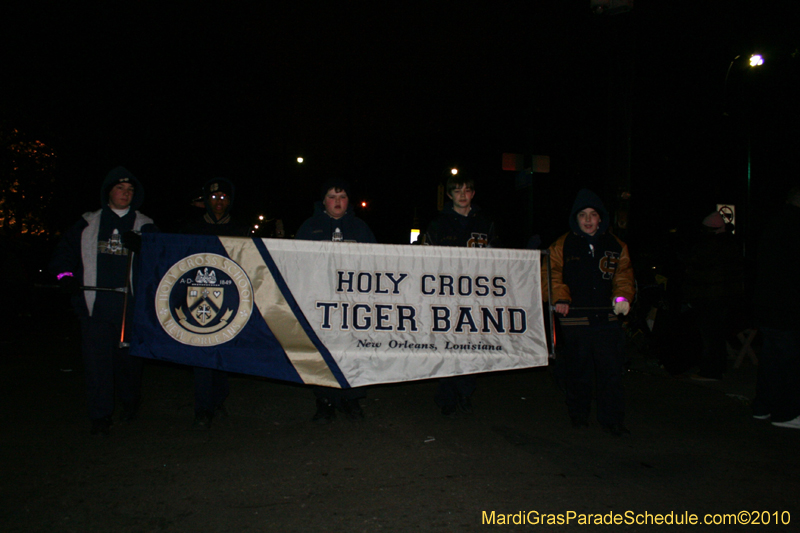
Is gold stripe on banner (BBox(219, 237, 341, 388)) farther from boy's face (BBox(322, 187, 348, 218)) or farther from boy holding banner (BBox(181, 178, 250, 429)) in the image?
boy's face (BBox(322, 187, 348, 218))

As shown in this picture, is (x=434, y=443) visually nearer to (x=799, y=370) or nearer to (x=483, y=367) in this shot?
(x=483, y=367)

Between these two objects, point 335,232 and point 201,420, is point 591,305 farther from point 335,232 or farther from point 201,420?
point 201,420

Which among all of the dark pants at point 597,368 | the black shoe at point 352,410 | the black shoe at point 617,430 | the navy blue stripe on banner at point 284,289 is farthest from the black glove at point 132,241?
the black shoe at point 617,430

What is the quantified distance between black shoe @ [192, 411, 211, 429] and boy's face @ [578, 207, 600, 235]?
11.0ft

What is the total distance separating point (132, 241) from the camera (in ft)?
14.2

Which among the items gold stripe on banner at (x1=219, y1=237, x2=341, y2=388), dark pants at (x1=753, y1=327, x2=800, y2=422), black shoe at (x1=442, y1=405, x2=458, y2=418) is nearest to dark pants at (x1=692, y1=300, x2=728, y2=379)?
dark pants at (x1=753, y1=327, x2=800, y2=422)

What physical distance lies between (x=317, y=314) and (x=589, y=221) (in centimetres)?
230

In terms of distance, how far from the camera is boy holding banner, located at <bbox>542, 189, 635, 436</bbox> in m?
4.38

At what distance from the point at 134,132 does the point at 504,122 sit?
2234 cm

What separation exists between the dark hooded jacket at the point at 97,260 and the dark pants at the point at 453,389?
261cm

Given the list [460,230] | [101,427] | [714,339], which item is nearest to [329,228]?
[460,230]

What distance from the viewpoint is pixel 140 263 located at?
14.2 feet

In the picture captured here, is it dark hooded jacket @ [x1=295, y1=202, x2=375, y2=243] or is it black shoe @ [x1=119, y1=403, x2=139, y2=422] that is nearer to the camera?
black shoe @ [x1=119, y1=403, x2=139, y2=422]

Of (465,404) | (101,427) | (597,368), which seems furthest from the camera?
(465,404)
